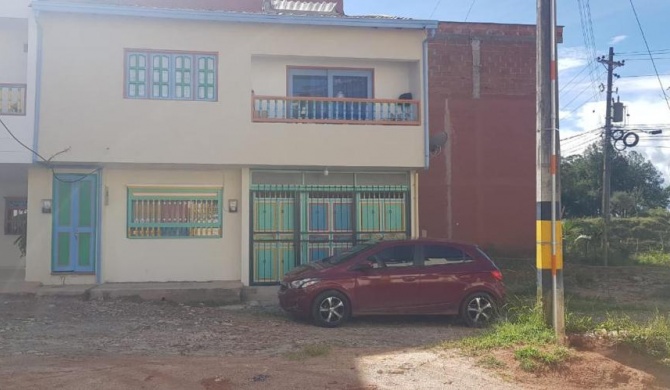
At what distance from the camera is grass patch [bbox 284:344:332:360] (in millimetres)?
7996

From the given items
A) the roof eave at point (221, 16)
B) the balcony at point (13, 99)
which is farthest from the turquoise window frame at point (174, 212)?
the roof eave at point (221, 16)

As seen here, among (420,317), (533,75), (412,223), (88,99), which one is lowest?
(420,317)

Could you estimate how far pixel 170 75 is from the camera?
1374cm

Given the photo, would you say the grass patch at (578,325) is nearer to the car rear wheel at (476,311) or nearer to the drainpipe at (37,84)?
the car rear wheel at (476,311)

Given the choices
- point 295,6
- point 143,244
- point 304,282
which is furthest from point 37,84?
point 304,282

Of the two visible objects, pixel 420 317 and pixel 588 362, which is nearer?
pixel 588 362

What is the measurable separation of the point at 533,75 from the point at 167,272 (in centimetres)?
1399

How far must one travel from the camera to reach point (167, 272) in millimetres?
14242

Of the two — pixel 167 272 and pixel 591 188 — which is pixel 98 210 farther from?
pixel 591 188

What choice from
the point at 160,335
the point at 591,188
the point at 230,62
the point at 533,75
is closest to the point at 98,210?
the point at 230,62

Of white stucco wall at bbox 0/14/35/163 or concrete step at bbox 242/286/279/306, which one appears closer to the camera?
white stucco wall at bbox 0/14/35/163

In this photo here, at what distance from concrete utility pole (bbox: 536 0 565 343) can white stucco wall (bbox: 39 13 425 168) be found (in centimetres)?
588

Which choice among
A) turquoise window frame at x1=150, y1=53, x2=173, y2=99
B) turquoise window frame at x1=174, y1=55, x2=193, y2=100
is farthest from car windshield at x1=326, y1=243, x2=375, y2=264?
turquoise window frame at x1=150, y1=53, x2=173, y2=99

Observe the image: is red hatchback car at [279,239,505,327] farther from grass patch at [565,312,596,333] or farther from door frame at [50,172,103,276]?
door frame at [50,172,103,276]
